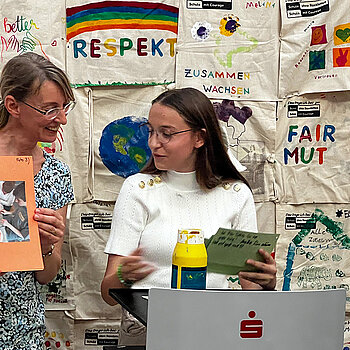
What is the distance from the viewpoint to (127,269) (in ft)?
6.26

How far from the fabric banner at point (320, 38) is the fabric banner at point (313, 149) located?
0.11 m

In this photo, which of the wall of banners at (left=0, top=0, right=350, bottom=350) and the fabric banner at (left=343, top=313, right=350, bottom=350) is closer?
the wall of banners at (left=0, top=0, right=350, bottom=350)

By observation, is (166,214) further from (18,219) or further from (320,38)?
(320,38)

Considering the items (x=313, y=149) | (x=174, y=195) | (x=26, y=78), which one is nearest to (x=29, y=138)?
(x=26, y=78)

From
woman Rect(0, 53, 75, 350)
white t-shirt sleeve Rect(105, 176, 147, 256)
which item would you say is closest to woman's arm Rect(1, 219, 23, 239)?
woman Rect(0, 53, 75, 350)

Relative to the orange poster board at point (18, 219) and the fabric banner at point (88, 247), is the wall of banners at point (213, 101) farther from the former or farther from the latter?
the orange poster board at point (18, 219)

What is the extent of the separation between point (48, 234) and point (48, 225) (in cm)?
3

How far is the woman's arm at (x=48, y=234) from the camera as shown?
172 cm

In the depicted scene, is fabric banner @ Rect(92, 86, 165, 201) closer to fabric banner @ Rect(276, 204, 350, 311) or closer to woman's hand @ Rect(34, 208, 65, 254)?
fabric banner @ Rect(276, 204, 350, 311)

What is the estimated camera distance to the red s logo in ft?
4.30

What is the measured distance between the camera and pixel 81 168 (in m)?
2.71

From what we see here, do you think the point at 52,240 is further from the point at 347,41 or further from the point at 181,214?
the point at 347,41

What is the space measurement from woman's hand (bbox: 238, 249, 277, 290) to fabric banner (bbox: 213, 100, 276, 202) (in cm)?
95

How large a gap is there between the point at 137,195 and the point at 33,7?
3.39 feet
